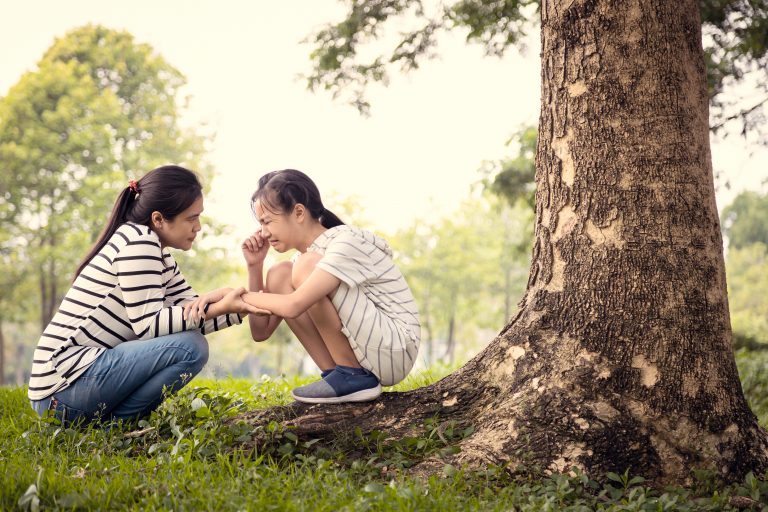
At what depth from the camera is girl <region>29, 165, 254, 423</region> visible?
352 centimetres

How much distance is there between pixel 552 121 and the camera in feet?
12.3

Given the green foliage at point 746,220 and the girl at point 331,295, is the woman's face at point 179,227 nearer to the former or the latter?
the girl at point 331,295

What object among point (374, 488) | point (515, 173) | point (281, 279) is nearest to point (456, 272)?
point (515, 173)

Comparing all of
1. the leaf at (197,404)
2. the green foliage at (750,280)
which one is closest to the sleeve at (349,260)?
the leaf at (197,404)

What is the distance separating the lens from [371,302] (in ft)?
11.9

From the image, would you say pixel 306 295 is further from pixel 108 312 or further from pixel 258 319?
pixel 108 312

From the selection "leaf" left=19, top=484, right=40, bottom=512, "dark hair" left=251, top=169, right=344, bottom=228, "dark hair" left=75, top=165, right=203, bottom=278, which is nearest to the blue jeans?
"dark hair" left=75, top=165, right=203, bottom=278

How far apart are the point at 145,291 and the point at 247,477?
1.19 meters

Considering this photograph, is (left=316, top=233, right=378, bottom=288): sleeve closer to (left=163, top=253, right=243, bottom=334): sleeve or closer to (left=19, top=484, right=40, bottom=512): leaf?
(left=163, top=253, right=243, bottom=334): sleeve

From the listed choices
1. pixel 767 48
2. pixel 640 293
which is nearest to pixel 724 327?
pixel 640 293

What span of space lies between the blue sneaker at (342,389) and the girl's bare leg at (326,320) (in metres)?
0.06

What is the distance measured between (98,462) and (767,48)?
6082 mm

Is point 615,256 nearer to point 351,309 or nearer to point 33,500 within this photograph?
point 351,309

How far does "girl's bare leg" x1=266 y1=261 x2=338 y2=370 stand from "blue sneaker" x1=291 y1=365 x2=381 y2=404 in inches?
5.9
